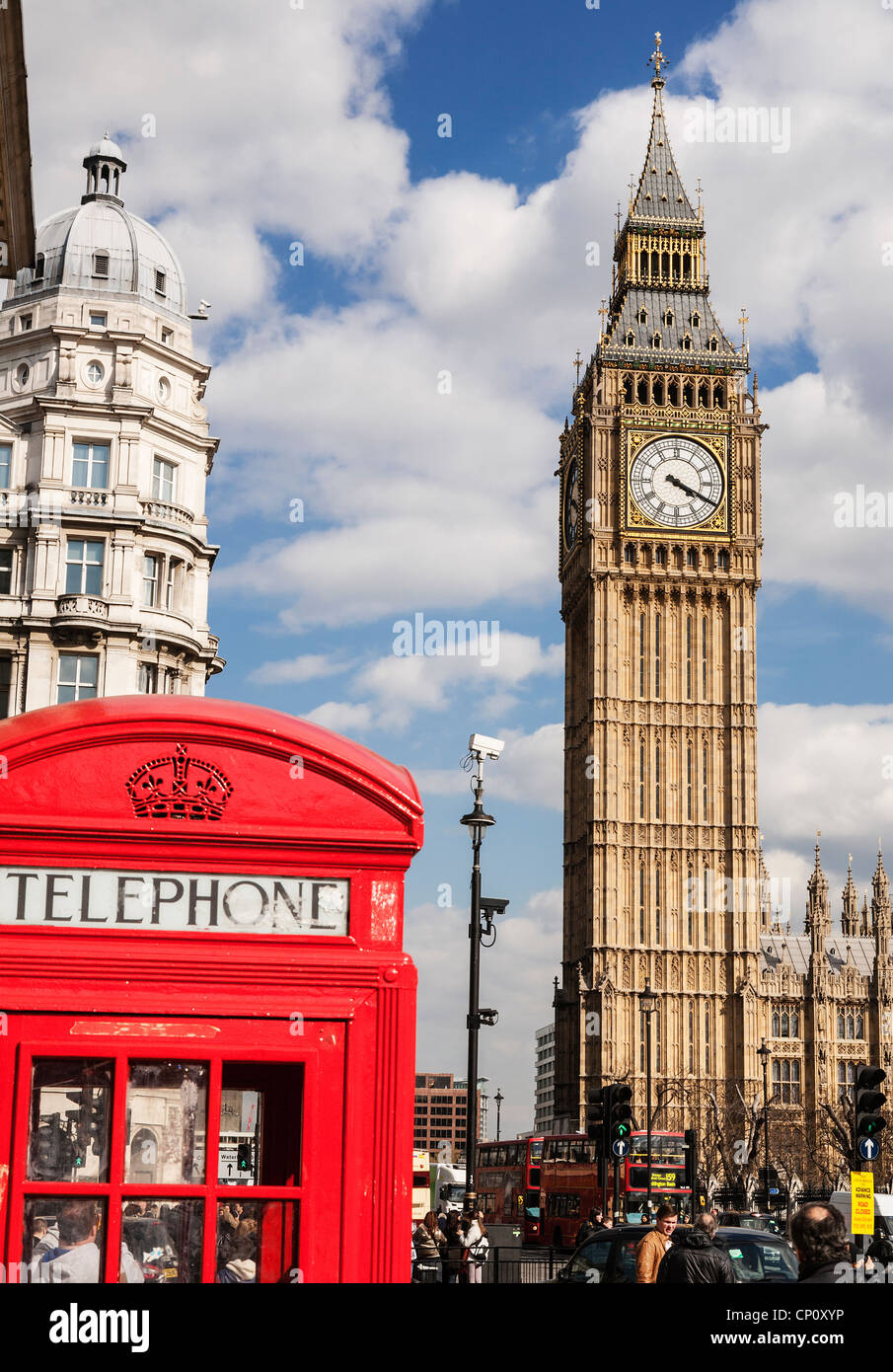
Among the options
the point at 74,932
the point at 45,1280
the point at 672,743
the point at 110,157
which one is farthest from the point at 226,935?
the point at 672,743

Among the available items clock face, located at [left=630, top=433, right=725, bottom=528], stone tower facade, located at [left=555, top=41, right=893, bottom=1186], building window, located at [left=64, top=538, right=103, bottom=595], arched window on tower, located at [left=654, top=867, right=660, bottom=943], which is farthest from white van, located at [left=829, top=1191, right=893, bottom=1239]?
clock face, located at [left=630, top=433, right=725, bottom=528]

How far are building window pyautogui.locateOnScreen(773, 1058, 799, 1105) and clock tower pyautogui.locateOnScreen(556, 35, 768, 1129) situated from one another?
5.16 metres

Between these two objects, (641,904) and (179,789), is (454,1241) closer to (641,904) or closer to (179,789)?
(179,789)

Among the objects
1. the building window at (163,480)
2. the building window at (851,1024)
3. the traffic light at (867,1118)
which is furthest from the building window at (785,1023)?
the traffic light at (867,1118)

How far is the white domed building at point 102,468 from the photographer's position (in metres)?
31.6

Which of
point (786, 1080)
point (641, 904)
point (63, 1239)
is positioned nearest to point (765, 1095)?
point (786, 1080)

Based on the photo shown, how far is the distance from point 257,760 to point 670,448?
70882mm

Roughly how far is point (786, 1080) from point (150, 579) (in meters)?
52.5

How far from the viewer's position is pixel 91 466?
33.9 m

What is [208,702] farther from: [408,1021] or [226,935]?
[408,1021]

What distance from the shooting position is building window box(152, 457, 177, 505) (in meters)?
34.8

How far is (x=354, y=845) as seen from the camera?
5477 millimetres

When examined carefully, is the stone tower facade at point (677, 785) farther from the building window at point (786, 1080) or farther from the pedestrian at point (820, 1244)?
the pedestrian at point (820, 1244)

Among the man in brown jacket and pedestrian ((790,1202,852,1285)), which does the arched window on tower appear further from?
pedestrian ((790,1202,852,1285))
